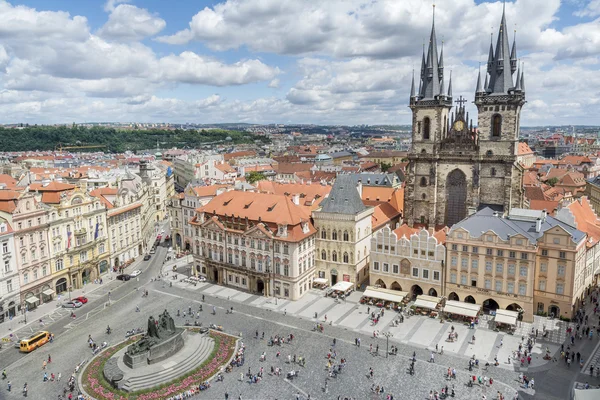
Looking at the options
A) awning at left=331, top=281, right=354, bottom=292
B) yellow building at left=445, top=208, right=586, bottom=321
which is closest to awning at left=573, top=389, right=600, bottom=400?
yellow building at left=445, top=208, right=586, bottom=321

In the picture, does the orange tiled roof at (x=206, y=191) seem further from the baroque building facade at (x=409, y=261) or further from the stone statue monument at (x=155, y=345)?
the stone statue monument at (x=155, y=345)

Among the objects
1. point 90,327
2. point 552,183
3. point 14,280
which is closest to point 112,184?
point 14,280

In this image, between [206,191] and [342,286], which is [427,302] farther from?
[206,191]

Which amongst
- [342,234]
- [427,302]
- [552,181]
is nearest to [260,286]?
[342,234]

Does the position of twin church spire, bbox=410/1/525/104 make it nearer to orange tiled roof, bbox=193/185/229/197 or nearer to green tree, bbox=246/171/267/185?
orange tiled roof, bbox=193/185/229/197

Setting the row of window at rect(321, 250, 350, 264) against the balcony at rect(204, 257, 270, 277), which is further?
the row of window at rect(321, 250, 350, 264)
